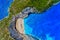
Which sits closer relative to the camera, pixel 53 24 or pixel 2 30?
pixel 53 24

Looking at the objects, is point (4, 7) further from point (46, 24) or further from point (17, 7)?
point (46, 24)

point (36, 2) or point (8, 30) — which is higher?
point (36, 2)

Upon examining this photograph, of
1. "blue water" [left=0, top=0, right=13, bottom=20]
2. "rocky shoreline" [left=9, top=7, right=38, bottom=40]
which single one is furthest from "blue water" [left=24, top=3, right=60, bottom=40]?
"blue water" [left=0, top=0, right=13, bottom=20]

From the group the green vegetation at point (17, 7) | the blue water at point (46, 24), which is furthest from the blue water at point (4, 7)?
the blue water at point (46, 24)

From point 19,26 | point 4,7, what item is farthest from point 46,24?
point 4,7

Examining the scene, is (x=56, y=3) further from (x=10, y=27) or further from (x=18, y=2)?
(x=10, y=27)

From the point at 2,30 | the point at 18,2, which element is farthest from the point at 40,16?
the point at 2,30

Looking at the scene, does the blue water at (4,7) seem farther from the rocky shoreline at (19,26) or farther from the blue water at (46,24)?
the blue water at (46,24)

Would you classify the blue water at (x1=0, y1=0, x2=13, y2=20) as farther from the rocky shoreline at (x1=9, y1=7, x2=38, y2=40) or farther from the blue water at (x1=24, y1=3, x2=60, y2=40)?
the blue water at (x1=24, y1=3, x2=60, y2=40)
